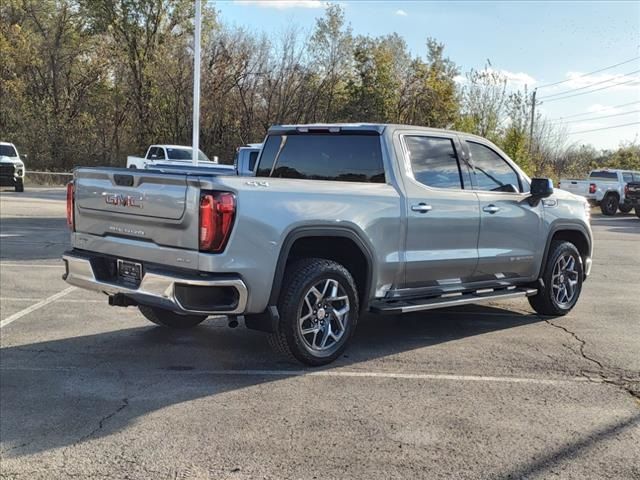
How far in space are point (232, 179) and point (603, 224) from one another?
70.1ft

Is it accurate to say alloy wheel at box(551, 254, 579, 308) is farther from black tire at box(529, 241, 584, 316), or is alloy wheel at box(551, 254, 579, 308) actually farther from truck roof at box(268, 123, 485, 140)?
truck roof at box(268, 123, 485, 140)

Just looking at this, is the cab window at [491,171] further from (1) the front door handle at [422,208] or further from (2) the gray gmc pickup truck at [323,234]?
(1) the front door handle at [422,208]

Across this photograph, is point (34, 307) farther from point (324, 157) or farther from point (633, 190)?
point (633, 190)

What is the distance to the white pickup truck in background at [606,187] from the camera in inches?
1090

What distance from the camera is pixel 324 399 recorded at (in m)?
4.71

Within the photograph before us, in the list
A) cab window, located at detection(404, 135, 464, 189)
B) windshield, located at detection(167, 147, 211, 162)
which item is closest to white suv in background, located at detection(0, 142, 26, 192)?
windshield, located at detection(167, 147, 211, 162)

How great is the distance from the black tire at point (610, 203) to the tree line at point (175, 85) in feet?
23.3

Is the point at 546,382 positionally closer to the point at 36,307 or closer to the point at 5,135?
the point at 36,307

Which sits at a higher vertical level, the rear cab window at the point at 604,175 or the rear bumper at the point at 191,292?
the rear cab window at the point at 604,175

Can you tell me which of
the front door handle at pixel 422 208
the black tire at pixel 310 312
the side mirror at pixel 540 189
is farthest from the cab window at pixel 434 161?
the black tire at pixel 310 312

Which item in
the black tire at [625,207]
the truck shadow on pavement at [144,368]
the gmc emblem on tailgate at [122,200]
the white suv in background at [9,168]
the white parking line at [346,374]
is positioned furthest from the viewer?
the black tire at [625,207]

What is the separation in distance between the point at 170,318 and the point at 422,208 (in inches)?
105

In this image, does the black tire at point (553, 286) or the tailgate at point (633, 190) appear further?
the tailgate at point (633, 190)

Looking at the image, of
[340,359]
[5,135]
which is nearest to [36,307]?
[340,359]
